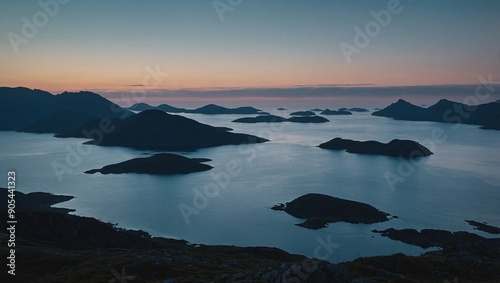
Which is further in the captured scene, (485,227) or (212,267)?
(485,227)

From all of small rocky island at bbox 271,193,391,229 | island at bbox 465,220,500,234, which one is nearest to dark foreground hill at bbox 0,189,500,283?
small rocky island at bbox 271,193,391,229

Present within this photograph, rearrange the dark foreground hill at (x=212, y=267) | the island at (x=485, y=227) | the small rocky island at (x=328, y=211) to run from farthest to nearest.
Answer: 1. the small rocky island at (x=328, y=211)
2. the island at (x=485, y=227)
3. the dark foreground hill at (x=212, y=267)

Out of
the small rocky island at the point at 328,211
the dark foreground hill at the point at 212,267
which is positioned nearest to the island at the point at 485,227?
the small rocky island at the point at 328,211

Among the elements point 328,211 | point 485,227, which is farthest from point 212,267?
point 485,227

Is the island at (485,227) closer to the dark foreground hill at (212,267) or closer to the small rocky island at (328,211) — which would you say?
the small rocky island at (328,211)

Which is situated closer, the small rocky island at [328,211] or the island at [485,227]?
the island at [485,227]

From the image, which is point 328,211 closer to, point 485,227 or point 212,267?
point 485,227

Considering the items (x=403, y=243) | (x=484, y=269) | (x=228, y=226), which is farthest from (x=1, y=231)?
(x=403, y=243)

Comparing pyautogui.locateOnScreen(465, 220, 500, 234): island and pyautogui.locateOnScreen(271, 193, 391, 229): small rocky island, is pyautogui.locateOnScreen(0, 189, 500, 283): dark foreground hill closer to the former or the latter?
pyautogui.locateOnScreen(271, 193, 391, 229): small rocky island

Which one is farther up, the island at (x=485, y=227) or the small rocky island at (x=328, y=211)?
the island at (x=485, y=227)
